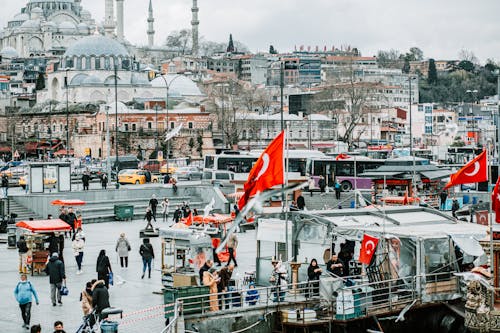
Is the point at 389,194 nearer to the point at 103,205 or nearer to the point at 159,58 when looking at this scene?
the point at 103,205

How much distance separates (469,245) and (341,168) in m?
23.2

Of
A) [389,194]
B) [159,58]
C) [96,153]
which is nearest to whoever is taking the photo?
[389,194]

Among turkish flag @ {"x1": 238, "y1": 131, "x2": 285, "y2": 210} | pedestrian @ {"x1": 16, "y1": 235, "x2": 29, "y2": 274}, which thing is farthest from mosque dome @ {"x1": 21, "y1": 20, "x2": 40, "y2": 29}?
turkish flag @ {"x1": 238, "y1": 131, "x2": 285, "y2": 210}

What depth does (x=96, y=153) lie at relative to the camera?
6875 centimetres

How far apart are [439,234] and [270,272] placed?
8.71 ft

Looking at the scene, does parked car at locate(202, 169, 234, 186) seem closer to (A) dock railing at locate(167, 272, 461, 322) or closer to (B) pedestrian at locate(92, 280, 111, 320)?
(A) dock railing at locate(167, 272, 461, 322)

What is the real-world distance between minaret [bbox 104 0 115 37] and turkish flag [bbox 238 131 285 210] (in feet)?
331

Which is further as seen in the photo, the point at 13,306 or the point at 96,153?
the point at 96,153

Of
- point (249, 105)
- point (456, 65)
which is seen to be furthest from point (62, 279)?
point (456, 65)

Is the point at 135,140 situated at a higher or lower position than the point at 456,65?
lower

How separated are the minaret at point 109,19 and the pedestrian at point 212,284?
102 meters

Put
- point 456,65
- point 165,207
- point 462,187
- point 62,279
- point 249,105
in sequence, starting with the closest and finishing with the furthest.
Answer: point 62,279
point 165,207
point 462,187
point 249,105
point 456,65

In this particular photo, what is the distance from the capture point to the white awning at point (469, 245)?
15.1m

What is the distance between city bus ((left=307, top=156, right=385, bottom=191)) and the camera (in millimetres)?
37969
